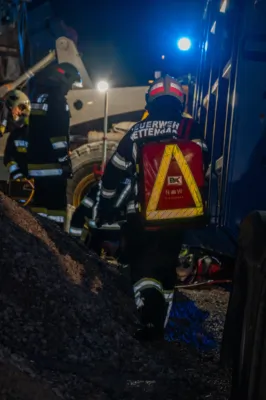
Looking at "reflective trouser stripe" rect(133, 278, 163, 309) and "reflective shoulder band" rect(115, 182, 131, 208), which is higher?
"reflective shoulder band" rect(115, 182, 131, 208)

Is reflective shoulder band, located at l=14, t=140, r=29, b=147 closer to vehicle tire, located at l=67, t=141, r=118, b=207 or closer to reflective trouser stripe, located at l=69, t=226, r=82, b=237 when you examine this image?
vehicle tire, located at l=67, t=141, r=118, b=207

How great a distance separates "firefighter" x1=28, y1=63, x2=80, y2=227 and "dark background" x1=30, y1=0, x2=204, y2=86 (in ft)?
10.2

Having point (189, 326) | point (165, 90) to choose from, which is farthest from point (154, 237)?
point (165, 90)

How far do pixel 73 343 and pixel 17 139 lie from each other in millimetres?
4232

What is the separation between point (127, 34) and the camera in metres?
12.7

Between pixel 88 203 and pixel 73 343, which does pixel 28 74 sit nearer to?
pixel 88 203

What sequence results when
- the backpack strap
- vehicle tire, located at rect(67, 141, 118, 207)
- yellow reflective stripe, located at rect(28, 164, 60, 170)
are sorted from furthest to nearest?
vehicle tire, located at rect(67, 141, 118, 207) < yellow reflective stripe, located at rect(28, 164, 60, 170) < the backpack strap

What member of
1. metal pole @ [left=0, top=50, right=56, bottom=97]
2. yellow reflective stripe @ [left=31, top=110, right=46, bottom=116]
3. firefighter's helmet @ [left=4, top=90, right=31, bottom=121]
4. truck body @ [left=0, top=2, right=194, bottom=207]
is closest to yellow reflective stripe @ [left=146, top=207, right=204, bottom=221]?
yellow reflective stripe @ [left=31, top=110, right=46, bottom=116]

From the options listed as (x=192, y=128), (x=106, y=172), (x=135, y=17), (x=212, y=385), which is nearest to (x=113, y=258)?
(x=106, y=172)

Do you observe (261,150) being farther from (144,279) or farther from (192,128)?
(144,279)

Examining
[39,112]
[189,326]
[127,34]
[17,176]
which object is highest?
[127,34]

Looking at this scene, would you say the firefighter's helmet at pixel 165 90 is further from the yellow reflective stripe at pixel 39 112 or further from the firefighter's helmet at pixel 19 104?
the firefighter's helmet at pixel 19 104

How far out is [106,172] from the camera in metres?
4.52

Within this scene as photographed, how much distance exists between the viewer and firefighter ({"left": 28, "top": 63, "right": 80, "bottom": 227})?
6750 mm
